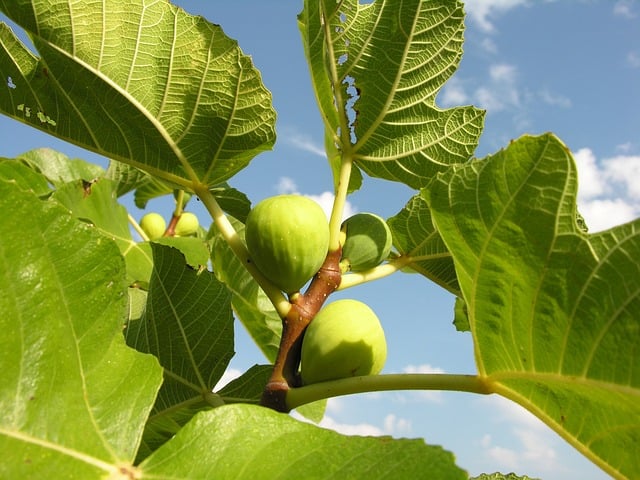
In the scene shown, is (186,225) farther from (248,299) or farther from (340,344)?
(340,344)

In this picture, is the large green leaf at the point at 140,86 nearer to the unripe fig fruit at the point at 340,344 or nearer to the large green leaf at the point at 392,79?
the large green leaf at the point at 392,79

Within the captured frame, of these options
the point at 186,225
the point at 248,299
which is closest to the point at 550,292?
the point at 248,299

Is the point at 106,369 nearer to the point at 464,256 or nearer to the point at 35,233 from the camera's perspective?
the point at 35,233

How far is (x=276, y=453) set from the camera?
0.90 meters

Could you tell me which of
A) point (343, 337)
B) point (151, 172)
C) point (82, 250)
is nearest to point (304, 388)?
point (343, 337)

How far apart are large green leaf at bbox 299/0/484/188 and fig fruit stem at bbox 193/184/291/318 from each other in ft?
1.08

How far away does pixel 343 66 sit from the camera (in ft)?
5.08

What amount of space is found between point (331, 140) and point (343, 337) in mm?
615

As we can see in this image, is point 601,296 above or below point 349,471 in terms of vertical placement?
→ above

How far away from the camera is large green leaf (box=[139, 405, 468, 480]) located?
851 millimetres

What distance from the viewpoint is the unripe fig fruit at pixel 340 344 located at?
1197 millimetres

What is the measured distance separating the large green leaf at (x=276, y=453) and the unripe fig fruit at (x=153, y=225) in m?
2.19

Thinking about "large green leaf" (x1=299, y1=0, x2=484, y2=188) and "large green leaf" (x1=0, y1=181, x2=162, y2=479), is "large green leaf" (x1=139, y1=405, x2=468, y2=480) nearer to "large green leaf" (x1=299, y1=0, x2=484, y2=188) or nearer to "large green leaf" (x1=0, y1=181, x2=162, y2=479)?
"large green leaf" (x1=0, y1=181, x2=162, y2=479)

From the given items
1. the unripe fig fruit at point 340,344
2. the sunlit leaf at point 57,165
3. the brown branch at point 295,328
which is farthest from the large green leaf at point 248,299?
the sunlit leaf at point 57,165
